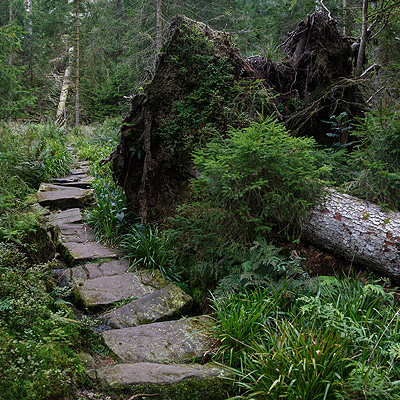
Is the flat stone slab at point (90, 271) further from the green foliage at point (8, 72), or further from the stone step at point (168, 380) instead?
the green foliage at point (8, 72)

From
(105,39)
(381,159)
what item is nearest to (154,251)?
(381,159)

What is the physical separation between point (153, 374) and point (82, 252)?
2770mm

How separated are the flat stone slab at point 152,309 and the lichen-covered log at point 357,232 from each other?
5.86ft

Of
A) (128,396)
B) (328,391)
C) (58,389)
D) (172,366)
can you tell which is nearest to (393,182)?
(328,391)

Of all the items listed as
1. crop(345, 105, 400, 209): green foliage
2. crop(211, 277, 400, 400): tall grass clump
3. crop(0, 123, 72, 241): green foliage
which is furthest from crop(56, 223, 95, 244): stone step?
crop(345, 105, 400, 209): green foliage

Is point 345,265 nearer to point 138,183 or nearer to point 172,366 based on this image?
point 172,366

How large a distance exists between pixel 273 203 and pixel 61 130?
10.2 m

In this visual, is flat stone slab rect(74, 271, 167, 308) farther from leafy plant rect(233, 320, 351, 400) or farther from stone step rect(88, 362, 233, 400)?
leafy plant rect(233, 320, 351, 400)

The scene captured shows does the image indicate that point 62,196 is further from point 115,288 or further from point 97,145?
point 97,145

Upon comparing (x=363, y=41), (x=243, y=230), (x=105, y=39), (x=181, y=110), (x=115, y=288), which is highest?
(x=105, y=39)

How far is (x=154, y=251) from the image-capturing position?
462 cm

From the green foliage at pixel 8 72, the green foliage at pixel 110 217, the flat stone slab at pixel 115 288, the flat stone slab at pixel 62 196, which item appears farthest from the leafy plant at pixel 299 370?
the green foliage at pixel 8 72

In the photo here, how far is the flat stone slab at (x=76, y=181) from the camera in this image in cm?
753

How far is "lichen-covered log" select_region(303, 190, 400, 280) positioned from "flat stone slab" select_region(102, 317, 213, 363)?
1.80 m
